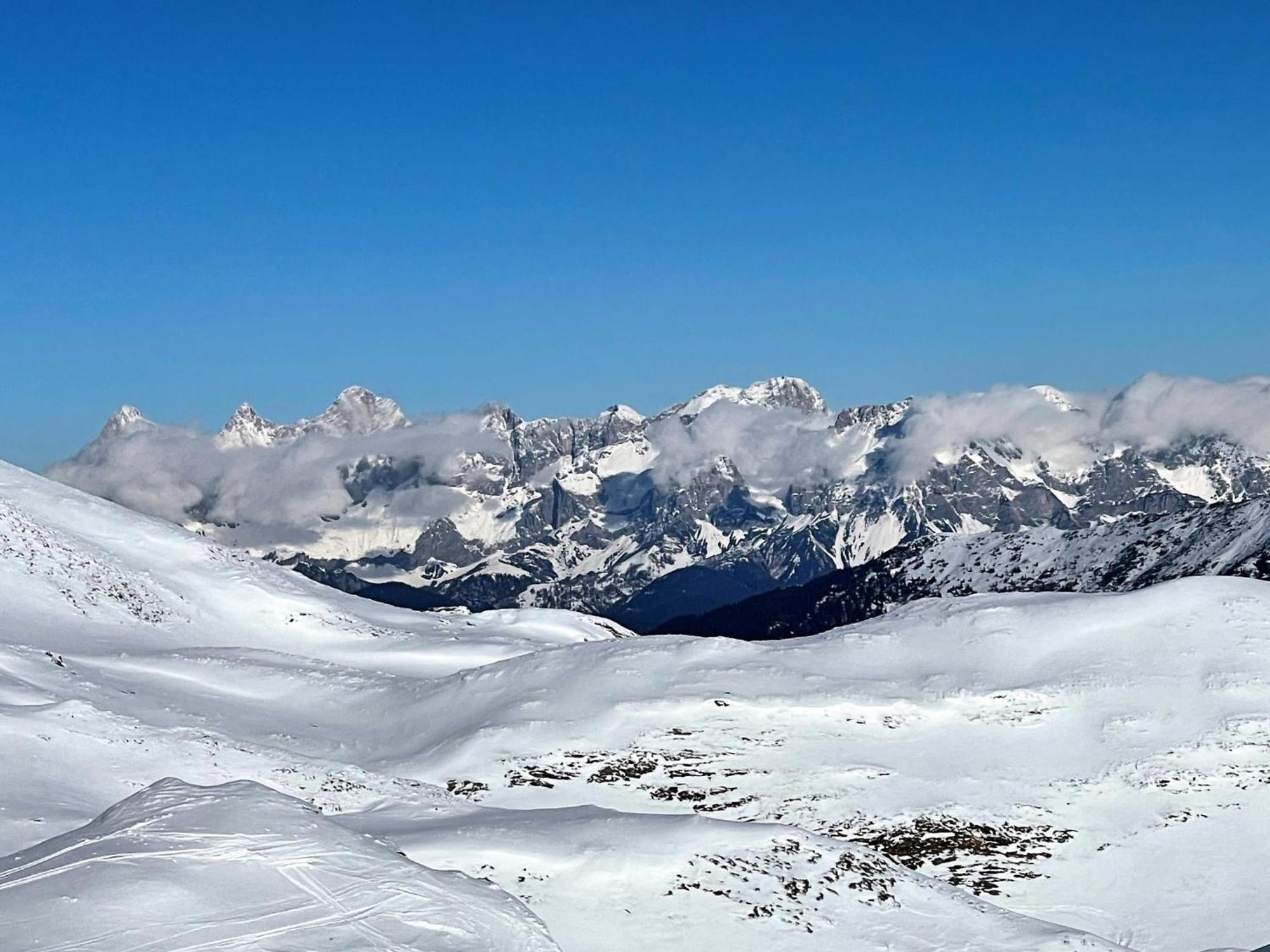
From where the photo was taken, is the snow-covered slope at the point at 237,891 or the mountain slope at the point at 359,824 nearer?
the snow-covered slope at the point at 237,891

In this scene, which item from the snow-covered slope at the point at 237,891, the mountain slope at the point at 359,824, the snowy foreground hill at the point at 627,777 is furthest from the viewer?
the snowy foreground hill at the point at 627,777

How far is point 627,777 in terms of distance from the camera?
53.5 m

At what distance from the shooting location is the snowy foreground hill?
24734 mm

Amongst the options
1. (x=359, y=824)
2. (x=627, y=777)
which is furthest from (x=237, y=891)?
(x=627, y=777)

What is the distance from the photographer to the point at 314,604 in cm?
9750

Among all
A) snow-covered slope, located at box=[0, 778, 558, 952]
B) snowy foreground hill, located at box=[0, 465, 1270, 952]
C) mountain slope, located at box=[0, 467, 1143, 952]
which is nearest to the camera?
snow-covered slope, located at box=[0, 778, 558, 952]

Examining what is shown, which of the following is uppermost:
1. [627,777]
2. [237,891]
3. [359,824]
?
[237,891]

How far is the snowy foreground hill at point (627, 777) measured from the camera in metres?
24.7

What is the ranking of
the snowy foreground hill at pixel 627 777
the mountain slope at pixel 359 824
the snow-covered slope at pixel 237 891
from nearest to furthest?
the snow-covered slope at pixel 237 891
the mountain slope at pixel 359 824
the snowy foreground hill at pixel 627 777

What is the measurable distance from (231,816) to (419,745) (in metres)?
32.8

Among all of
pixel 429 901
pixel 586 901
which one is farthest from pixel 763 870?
pixel 429 901

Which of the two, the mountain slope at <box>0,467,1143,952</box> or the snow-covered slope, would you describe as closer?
the snow-covered slope

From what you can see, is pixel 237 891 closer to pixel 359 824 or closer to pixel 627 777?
pixel 359 824

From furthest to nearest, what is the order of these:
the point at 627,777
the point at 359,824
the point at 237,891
A: 1. the point at 627,777
2. the point at 359,824
3. the point at 237,891
